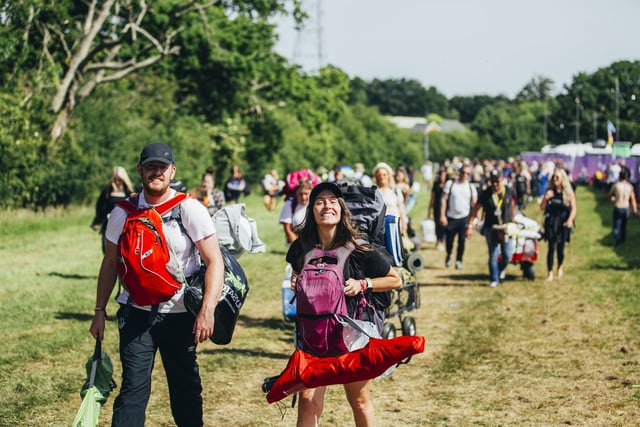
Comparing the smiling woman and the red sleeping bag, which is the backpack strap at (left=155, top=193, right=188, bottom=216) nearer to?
the smiling woman

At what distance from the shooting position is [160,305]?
503 centimetres

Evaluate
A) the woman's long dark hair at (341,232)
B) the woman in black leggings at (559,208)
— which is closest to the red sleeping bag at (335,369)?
the woman's long dark hair at (341,232)

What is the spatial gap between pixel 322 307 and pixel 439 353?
15.7ft

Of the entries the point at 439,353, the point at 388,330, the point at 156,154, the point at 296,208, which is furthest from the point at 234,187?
the point at 156,154

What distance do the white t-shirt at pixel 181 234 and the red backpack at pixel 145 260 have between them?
80 millimetres

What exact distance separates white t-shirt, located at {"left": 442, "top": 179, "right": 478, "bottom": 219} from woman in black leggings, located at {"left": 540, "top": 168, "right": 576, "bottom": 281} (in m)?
1.75

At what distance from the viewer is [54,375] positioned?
826cm

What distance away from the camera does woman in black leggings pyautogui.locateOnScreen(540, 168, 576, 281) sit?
1440 centimetres

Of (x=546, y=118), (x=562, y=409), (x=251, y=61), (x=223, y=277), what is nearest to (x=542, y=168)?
(x=251, y=61)

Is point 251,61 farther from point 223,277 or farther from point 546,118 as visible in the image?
point 546,118

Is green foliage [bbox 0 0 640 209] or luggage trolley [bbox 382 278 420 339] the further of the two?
green foliage [bbox 0 0 640 209]

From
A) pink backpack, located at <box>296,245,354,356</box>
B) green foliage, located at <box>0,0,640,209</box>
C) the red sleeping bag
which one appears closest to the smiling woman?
pink backpack, located at <box>296,245,354,356</box>

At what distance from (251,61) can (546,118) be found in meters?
77.7

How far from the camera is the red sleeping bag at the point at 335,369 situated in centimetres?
459
